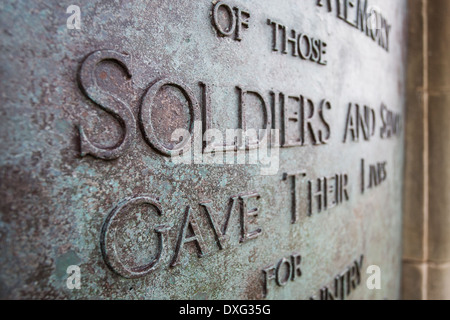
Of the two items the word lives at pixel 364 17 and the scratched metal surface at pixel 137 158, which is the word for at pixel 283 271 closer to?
the scratched metal surface at pixel 137 158

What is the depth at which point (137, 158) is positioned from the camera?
77cm

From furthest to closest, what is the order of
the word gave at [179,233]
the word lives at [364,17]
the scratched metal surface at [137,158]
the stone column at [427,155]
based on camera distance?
the stone column at [427,155] < the word lives at [364,17] < the word gave at [179,233] < the scratched metal surface at [137,158]

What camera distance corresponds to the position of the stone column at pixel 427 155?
2258mm

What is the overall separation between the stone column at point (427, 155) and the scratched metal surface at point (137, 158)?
1327 mm

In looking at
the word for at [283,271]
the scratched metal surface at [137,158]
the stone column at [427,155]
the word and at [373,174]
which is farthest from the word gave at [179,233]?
the stone column at [427,155]

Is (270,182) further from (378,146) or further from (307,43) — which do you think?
(378,146)

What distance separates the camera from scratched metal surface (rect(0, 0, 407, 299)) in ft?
2.06

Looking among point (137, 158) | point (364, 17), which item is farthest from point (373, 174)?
point (137, 158)

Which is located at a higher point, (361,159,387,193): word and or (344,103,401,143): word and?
(344,103,401,143): word and

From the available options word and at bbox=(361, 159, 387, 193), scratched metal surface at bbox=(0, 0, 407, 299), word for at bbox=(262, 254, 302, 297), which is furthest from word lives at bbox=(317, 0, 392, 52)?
word for at bbox=(262, 254, 302, 297)

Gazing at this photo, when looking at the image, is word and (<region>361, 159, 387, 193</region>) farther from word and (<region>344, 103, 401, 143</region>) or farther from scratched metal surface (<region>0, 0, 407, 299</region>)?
scratched metal surface (<region>0, 0, 407, 299</region>)

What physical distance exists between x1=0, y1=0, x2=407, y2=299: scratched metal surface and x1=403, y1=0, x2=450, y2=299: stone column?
4.36ft

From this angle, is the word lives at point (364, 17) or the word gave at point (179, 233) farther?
the word lives at point (364, 17)

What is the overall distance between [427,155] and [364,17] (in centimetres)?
123
